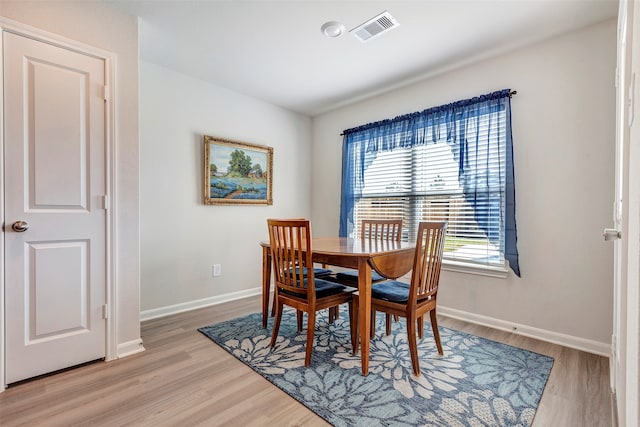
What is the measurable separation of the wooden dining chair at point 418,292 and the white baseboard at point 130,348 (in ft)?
5.11

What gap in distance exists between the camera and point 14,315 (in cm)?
178

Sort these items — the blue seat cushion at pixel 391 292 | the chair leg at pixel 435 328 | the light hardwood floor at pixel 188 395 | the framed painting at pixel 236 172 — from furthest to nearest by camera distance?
the framed painting at pixel 236 172, the chair leg at pixel 435 328, the blue seat cushion at pixel 391 292, the light hardwood floor at pixel 188 395

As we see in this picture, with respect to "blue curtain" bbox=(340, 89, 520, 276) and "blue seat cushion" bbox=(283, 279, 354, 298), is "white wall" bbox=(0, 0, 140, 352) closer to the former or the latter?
"blue seat cushion" bbox=(283, 279, 354, 298)

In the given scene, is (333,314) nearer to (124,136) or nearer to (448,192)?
(448,192)

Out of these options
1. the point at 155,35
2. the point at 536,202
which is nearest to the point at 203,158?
the point at 155,35

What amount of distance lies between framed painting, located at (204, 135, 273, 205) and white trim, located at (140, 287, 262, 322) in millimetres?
1051

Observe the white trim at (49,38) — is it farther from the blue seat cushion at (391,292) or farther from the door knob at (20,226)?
the blue seat cushion at (391,292)

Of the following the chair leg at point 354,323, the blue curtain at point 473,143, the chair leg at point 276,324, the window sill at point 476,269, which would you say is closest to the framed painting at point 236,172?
the blue curtain at point 473,143

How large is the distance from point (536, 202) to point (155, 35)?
3376 millimetres

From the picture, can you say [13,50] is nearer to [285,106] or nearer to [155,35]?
[155,35]

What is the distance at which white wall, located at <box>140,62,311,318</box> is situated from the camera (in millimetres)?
2920

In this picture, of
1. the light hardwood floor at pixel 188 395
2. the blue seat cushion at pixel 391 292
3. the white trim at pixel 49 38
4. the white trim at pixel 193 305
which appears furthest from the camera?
the white trim at pixel 193 305

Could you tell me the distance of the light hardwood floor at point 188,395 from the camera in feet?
4.96

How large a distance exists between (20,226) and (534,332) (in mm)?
3667
